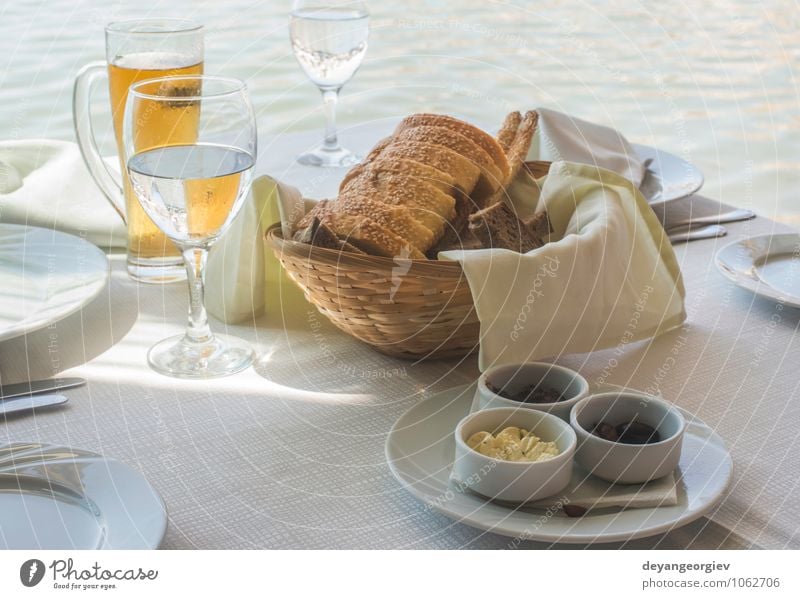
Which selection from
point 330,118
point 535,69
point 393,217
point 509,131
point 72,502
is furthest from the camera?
point 535,69

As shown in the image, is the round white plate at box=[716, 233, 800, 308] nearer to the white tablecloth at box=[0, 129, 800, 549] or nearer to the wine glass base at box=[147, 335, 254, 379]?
the white tablecloth at box=[0, 129, 800, 549]

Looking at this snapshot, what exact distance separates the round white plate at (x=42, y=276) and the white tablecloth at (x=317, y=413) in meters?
0.03

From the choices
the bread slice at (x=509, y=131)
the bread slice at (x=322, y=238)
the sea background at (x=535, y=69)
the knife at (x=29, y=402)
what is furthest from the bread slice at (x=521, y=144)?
the sea background at (x=535, y=69)

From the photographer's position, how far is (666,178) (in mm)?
1020

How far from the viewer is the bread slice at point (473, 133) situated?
2.82ft

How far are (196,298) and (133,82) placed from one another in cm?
24

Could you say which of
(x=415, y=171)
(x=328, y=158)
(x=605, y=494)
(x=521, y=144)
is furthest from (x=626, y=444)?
(x=328, y=158)

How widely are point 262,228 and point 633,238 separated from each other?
1.01ft

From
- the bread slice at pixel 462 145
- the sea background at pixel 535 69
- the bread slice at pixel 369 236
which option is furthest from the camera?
the sea background at pixel 535 69

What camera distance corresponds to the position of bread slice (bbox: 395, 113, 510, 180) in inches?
33.8

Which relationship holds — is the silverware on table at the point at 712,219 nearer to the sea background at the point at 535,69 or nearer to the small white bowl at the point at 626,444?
the small white bowl at the point at 626,444

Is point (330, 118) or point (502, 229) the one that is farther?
point (330, 118)

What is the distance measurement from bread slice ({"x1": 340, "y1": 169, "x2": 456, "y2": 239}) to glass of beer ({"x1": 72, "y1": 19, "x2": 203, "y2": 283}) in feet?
0.51

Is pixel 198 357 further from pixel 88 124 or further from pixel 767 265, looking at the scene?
pixel 767 265
